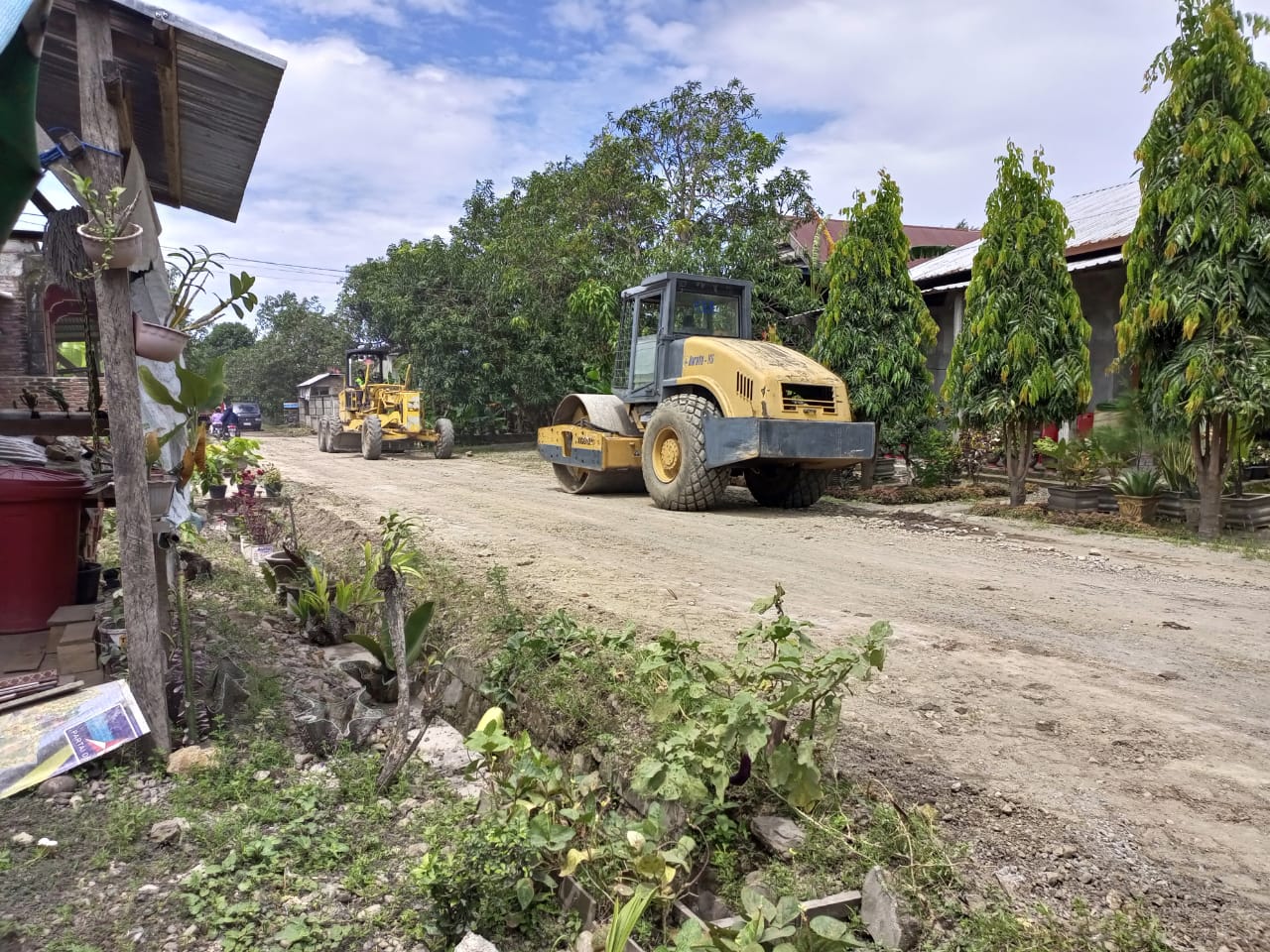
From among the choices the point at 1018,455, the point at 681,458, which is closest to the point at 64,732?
the point at 681,458

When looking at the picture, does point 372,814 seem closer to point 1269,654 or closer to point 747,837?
point 747,837

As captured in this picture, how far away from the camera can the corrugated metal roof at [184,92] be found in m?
3.41

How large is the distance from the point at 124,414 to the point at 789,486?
26.2 ft

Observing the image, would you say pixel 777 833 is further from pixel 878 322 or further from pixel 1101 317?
pixel 1101 317

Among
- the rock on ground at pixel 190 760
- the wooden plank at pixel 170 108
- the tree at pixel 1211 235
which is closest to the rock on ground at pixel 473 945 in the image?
the rock on ground at pixel 190 760

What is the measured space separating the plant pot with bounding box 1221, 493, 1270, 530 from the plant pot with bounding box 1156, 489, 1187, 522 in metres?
0.37

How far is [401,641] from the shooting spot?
3.39m

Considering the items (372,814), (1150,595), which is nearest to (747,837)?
(372,814)

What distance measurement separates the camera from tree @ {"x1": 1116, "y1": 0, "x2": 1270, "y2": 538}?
7.54 meters

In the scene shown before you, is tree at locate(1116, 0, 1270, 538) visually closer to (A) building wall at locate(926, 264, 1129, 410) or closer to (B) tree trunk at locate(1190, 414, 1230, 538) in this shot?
(B) tree trunk at locate(1190, 414, 1230, 538)

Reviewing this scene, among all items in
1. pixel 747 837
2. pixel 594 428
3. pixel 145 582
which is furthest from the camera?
pixel 594 428

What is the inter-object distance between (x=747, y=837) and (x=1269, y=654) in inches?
125

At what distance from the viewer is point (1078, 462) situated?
376 inches

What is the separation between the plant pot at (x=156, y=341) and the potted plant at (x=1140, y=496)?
857 cm
